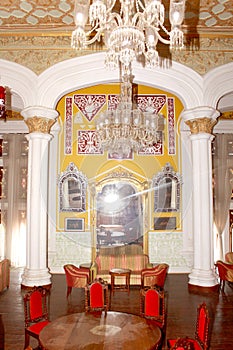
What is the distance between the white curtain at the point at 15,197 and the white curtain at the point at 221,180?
6553 millimetres

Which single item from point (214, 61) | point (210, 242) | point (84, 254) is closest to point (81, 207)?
point (84, 254)

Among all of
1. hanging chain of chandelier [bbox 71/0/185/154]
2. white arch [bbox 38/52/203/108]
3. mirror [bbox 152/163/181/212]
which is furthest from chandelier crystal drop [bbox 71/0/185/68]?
mirror [bbox 152/163/181/212]

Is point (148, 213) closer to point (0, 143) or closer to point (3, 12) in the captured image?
point (0, 143)

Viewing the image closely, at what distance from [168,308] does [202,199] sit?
8.99 feet

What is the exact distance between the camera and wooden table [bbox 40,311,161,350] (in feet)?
11.2

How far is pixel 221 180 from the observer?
1209 centimetres

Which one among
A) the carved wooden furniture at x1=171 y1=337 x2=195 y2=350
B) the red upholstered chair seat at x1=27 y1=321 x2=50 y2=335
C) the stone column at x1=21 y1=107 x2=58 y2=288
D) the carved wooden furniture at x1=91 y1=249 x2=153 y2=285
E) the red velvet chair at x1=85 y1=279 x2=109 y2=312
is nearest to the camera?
the carved wooden furniture at x1=171 y1=337 x2=195 y2=350

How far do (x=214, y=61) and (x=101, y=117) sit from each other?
129 inches

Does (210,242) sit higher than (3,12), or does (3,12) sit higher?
(3,12)

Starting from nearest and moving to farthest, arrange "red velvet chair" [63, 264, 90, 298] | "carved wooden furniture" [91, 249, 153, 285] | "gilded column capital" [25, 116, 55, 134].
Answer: "red velvet chair" [63, 264, 90, 298] < "gilded column capital" [25, 116, 55, 134] < "carved wooden furniture" [91, 249, 153, 285]

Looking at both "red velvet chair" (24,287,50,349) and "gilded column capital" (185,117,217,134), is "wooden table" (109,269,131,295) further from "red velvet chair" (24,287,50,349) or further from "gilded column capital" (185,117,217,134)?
"red velvet chair" (24,287,50,349)

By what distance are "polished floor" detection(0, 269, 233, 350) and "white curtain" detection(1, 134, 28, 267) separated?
2.82 m

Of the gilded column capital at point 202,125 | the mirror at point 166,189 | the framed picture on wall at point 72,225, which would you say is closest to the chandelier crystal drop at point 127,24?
the gilded column capital at point 202,125

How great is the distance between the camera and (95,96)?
35.1ft
